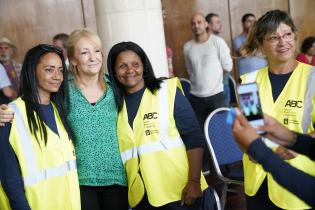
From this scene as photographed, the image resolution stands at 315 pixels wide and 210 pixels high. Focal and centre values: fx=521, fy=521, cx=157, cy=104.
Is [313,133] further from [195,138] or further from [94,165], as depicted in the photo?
[94,165]

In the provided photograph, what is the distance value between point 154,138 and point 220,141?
109 centimetres

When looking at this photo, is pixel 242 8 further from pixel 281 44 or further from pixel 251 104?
pixel 251 104

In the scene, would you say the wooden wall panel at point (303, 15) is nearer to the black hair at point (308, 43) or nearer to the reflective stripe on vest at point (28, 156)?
the black hair at point (308, 43)

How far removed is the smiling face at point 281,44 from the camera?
2285 millimetres

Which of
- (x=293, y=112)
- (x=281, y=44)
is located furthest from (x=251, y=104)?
(x=281, y=44)

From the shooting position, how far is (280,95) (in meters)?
2.27

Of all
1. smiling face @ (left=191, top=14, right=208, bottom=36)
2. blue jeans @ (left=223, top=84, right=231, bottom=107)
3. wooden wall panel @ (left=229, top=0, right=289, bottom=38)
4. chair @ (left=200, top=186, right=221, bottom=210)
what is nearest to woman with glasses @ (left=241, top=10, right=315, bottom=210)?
chair @ (left=200, top=186, right=221, bottom=210)

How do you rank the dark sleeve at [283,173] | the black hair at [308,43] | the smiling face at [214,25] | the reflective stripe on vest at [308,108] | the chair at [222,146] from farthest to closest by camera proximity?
the smiling face at [214,25]
the black hair at [308,43]
the chair at [222,146]
the reflective stripe on vest at [308,108]
the dark sleeve at [283,173]

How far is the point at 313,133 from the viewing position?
7.04 ft

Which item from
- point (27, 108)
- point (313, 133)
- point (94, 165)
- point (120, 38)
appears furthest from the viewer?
point (120, 38)

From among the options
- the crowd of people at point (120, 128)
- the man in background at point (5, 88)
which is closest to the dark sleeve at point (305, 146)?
the crowd of people at point (120, 128)

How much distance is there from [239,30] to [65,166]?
5596 mm

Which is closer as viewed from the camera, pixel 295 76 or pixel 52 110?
pixel 295 76

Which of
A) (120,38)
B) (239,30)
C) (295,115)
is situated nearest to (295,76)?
(295,115)
